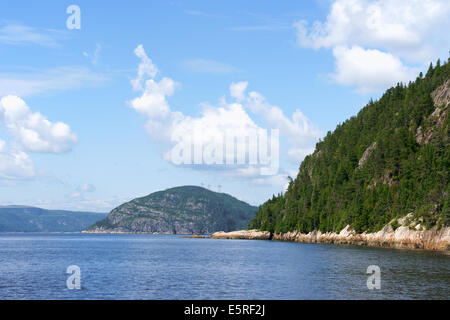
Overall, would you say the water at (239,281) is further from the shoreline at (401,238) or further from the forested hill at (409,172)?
the forested hill at (409,172)

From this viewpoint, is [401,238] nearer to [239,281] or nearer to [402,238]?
[402,238]

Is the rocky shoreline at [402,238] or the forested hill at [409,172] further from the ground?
the forested hill at [409,172]

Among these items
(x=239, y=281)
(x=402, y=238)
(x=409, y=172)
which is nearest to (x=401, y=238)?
(x=402, y=238)

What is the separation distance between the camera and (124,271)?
84.3m

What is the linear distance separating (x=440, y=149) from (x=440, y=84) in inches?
1747

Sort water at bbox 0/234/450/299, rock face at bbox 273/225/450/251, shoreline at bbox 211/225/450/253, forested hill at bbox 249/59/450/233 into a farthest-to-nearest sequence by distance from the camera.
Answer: forested hill at bbox 249/59/450/233, rock face at bbox 273/225/450/251, shoreline at bbox 211/225/450/253, water at bbox 0/234/450/299

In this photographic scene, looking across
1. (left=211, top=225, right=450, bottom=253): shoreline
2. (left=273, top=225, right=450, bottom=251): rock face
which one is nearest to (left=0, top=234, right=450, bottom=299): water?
(left=211, top=225, right=450, bottom=253): shoreline


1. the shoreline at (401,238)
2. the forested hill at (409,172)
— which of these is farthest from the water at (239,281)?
the forested hill at (409,172)

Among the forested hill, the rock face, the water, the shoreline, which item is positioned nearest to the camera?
the water

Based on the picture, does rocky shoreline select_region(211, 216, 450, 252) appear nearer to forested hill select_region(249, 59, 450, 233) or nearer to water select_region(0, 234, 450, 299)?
forested hill select_region(249, 59, 450, 233)

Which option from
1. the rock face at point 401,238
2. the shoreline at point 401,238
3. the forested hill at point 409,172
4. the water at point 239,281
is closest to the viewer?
the water at point 239,281
